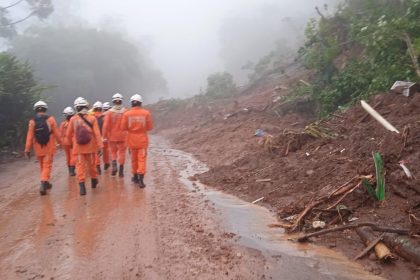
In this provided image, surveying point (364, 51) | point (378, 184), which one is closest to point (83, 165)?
point (378, 184)

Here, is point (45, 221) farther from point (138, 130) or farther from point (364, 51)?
point (364, 51)

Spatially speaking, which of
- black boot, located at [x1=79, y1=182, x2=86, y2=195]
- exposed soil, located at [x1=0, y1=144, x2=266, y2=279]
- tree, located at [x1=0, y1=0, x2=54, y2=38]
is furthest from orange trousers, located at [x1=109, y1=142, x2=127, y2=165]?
tree, located at [x1=0, y1=0, x2=54, y2=38]

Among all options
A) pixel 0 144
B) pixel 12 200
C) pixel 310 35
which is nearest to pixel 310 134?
pixel 12 200

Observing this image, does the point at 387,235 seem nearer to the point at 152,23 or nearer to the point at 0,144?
the point at 0,144

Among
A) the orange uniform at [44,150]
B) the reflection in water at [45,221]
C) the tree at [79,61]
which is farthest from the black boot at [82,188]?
the tree at [79,61]

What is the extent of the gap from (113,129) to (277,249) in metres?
5.94

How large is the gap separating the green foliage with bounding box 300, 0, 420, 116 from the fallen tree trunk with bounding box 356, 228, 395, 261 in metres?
5.36

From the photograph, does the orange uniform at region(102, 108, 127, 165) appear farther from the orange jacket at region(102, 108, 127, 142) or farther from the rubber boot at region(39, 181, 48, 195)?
the rubber boot at region(39, 181, 48, 195)

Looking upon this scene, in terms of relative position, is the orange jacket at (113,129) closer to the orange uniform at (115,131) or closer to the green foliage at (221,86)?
the orange uniform at (115,131)

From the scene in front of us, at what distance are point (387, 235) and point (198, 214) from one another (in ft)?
9.05

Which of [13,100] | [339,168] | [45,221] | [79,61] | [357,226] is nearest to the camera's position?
[357,226]

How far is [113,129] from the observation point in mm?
10055

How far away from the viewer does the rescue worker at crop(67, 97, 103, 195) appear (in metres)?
8.38

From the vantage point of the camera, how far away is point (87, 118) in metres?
8.66
